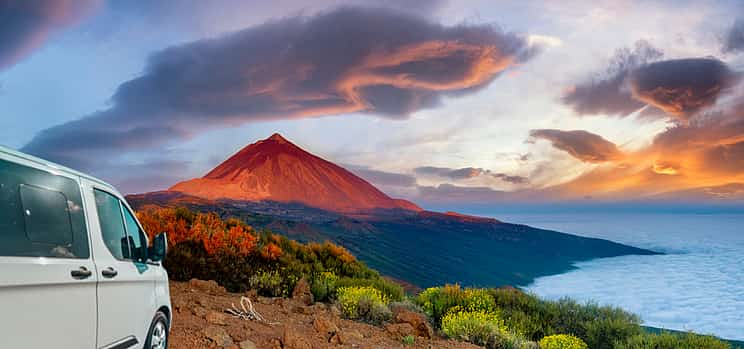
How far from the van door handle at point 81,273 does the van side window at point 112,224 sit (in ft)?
1.69

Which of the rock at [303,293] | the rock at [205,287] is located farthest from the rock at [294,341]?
the rock at [205,287]

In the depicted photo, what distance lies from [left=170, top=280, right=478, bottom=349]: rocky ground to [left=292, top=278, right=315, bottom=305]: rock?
0.05 m

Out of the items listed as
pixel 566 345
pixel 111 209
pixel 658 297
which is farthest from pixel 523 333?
pixel 658 297

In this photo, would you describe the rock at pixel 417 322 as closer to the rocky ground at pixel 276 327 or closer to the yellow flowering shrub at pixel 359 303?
the rocky ground at pixel 276 327

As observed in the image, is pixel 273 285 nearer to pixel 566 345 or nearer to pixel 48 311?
pixel 566 345

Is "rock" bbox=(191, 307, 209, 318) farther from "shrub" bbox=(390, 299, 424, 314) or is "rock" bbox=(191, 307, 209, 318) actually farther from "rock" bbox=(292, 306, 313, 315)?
"shrub" bbox=(390, 299, 424, 314)

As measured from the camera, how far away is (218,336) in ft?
22.1

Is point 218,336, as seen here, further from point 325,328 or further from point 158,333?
point 325,328

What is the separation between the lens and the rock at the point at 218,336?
6645mm

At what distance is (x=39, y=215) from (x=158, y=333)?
2511mm

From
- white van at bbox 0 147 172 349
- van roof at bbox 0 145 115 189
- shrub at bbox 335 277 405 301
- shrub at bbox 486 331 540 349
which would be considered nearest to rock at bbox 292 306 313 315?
shrub at bbox 335 277 405 301

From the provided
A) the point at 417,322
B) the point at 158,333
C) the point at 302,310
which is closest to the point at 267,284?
the point at 302,310

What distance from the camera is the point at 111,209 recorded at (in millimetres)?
4492

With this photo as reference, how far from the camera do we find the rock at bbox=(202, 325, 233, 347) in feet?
21.8
